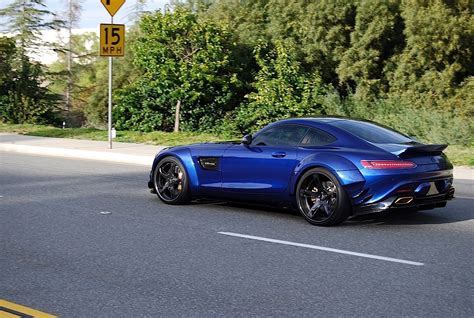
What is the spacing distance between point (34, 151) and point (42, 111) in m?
10.3

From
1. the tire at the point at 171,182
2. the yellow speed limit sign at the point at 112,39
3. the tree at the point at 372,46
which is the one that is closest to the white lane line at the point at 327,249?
the tire at the point at 171,182

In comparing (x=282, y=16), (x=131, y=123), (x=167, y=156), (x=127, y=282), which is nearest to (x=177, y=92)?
(x=131, y=123)

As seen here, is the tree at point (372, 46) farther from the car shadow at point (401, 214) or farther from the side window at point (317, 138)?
the side window at point (317, 138)

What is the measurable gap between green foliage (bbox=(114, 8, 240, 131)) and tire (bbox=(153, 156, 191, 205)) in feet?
50.4

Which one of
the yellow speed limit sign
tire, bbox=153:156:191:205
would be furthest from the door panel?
the yellow speed limit sign

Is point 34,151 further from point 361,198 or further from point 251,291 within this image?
point 251,291

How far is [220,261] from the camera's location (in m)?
7.10

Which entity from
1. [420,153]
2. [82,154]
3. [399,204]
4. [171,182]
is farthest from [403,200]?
[82,154]

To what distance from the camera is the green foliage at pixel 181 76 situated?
86.7ft

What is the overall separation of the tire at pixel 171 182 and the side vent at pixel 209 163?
1.05 feet

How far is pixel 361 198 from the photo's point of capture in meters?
8.62

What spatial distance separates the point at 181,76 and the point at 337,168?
18.1 metres

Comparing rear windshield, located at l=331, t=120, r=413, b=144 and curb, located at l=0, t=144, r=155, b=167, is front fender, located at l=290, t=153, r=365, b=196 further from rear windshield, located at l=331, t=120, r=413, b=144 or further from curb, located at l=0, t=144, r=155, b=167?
curb, located at l=0, t=144, r=155, b=167

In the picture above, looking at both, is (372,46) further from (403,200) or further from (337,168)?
(403,200)
